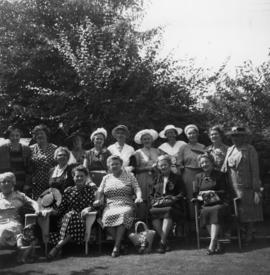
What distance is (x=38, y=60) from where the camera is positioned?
10.3 metres

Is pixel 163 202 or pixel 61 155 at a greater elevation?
pixel 61 155

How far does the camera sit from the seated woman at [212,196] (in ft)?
18.8

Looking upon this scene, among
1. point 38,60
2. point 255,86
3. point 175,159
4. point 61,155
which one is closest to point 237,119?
point 255,86

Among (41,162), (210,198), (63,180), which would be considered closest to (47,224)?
(63,180)

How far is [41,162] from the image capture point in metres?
6.77

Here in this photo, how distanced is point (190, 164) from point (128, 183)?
1147 mm

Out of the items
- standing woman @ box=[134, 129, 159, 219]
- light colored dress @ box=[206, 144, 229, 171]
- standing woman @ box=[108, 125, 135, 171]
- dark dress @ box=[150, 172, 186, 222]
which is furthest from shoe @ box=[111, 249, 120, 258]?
light colored dress @ box=[206, 144, 229, 171]

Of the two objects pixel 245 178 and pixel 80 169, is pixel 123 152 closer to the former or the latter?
pixel 80 169

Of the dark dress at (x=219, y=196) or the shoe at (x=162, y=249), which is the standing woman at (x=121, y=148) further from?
the shoe at (x=162, y=249)

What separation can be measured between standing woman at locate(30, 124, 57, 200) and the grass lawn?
4.24 ft

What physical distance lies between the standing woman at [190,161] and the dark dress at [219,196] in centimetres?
40

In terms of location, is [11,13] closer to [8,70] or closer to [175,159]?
[8,70]

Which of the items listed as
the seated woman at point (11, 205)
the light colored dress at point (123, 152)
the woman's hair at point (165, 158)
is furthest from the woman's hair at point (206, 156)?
the seated woman at point (11, 205)

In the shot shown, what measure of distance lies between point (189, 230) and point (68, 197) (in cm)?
205
